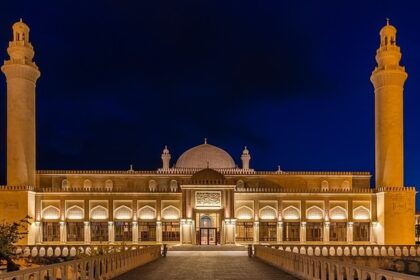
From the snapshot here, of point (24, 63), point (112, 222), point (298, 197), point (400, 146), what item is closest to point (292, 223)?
point (298, 197)

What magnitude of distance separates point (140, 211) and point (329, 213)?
12.5 m

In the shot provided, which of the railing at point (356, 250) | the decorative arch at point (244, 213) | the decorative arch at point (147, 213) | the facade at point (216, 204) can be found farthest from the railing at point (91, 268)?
the decorative arch at point (244, 213)

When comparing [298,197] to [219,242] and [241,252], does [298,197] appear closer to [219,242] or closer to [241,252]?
[219,242]

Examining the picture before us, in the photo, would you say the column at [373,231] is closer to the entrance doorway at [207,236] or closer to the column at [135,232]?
the entrance doorway at [207,236]

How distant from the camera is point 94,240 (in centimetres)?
3931

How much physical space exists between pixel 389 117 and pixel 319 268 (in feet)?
86.9

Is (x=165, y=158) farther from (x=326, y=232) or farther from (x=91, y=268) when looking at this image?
(x=91, y=268)

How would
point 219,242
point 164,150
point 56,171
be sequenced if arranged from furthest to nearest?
point 164,150
point 56,171
point 219,242

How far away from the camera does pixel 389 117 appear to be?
39500mm

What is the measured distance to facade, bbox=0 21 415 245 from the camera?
38031 mm

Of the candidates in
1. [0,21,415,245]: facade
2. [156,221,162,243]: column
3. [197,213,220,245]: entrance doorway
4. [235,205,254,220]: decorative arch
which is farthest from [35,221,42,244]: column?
[235,205,254,220]: decorative arch

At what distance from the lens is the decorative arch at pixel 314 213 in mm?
40094

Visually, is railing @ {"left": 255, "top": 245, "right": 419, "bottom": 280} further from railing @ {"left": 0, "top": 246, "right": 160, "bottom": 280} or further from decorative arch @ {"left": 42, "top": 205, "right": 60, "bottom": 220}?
decorative arch @ {"left": 42, "top": 205, "right": 60, "bottom": 220}

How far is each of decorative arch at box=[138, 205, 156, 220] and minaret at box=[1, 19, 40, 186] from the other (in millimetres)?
7231
